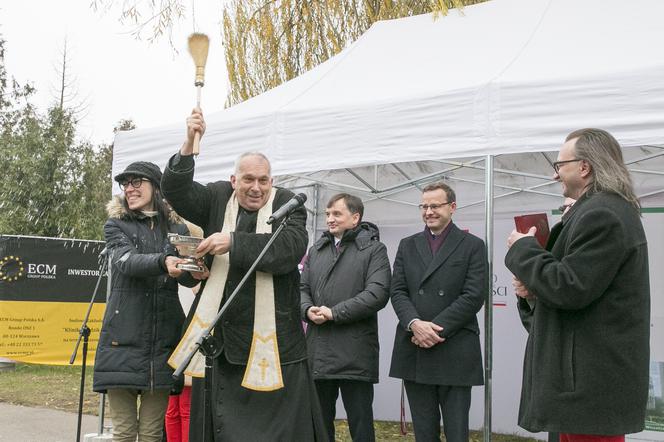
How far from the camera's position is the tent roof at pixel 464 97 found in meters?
3.93

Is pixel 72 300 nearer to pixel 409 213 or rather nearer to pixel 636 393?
pixel 409 213

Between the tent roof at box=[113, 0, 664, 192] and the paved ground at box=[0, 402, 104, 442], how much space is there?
268cm

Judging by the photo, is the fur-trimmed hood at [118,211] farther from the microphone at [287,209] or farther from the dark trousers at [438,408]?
the dark trousers at [438,408]

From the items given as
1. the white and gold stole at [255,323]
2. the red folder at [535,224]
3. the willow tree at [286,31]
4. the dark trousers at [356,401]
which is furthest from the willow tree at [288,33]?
the white and gold stole at [255,323]

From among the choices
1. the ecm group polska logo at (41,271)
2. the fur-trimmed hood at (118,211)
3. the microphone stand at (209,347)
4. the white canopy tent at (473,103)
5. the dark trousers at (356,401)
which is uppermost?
the white canopy tent at (473,103)

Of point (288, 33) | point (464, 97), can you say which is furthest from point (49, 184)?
point (464, 97)

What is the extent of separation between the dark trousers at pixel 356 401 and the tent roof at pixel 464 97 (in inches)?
57.4

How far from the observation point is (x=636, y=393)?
2779 mm

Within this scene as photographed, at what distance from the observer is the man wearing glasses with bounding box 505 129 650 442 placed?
2.76 m

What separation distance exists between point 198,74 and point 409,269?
2.11 m

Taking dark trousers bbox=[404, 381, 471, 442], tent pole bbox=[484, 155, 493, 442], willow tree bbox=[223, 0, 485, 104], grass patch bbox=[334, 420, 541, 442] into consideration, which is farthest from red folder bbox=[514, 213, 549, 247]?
willow tree bbox=[223, 0, 485, 104]

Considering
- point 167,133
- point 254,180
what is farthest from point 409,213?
point 254,180

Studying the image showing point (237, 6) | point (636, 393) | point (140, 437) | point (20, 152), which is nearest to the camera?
point (636, 393)

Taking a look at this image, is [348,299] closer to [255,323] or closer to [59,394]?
[255,323]
